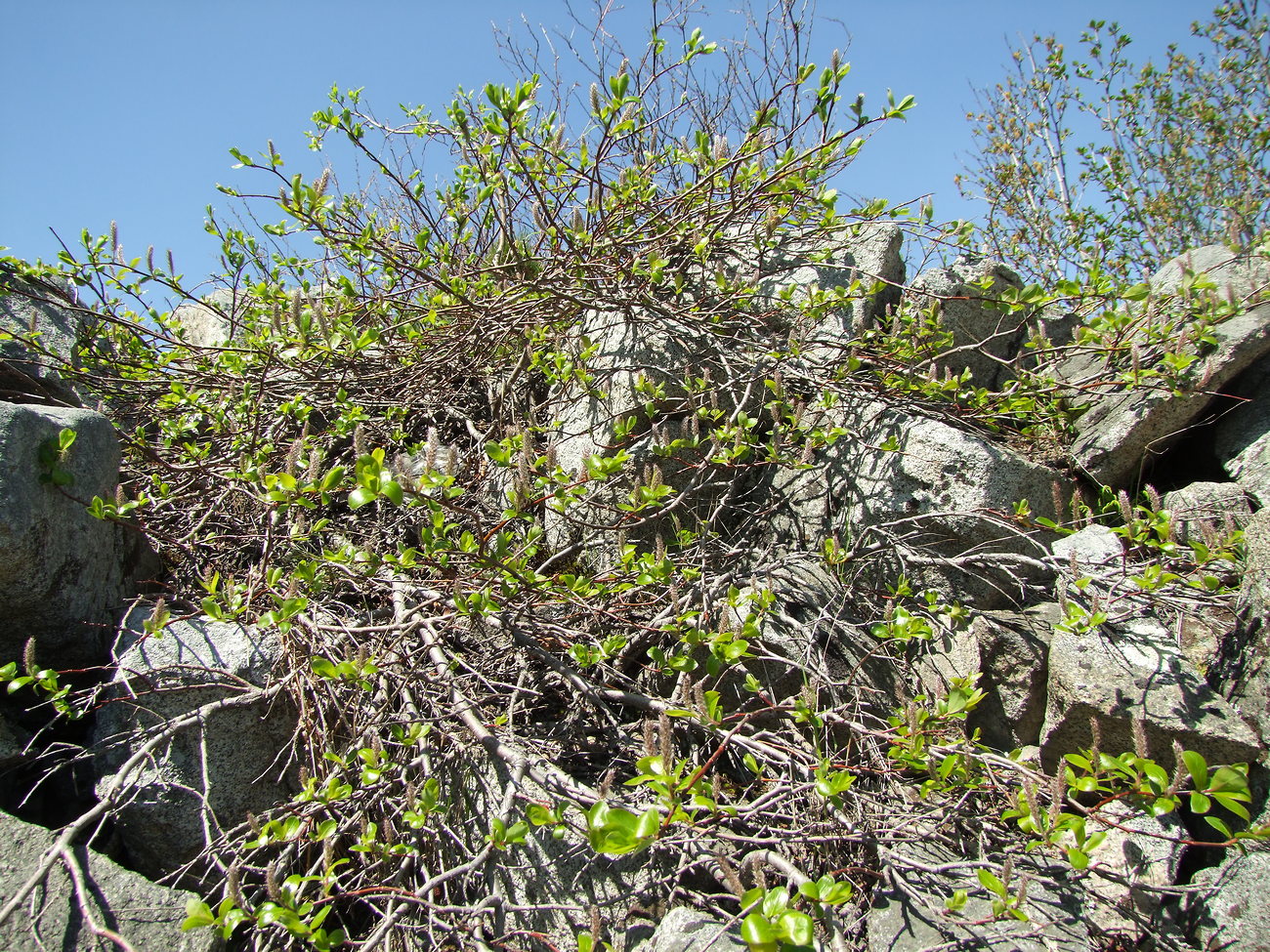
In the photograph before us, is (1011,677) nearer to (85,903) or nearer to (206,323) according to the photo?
(85,903)

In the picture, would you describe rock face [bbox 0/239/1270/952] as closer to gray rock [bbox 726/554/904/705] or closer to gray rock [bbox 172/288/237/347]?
gray rock [bbox 726/554/904/705]

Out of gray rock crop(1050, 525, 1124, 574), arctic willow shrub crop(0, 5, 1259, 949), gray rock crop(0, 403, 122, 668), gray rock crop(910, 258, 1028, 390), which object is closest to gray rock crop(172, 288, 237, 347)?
arctic willow shrub crop(0, 5, 1259, 949)

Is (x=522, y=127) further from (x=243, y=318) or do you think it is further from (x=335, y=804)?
(x=335, y=804)

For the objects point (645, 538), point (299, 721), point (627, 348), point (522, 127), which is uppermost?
point (522, 127)

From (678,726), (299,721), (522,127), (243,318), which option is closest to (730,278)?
(522,127)

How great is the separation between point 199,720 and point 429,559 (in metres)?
0.92

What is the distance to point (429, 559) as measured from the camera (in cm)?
219

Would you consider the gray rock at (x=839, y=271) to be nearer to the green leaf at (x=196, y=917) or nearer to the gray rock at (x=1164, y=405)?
the gray rock at (x=1164, y=405)

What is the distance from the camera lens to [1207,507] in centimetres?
287

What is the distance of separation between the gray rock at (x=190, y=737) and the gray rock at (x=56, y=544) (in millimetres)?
158

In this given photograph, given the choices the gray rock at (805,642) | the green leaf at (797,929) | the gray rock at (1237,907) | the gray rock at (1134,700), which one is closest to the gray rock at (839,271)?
the gray rock at (805,642)

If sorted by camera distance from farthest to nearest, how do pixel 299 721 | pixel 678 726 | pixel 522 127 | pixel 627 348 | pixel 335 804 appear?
1. pixel 627 348
2. pixel 522 127
3. pixel 678 726
4. pixel 299 721
5. pixel 335 804

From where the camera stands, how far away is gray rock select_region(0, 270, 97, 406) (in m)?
3.17

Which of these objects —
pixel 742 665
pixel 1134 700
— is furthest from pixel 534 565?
pixel 1134 700
